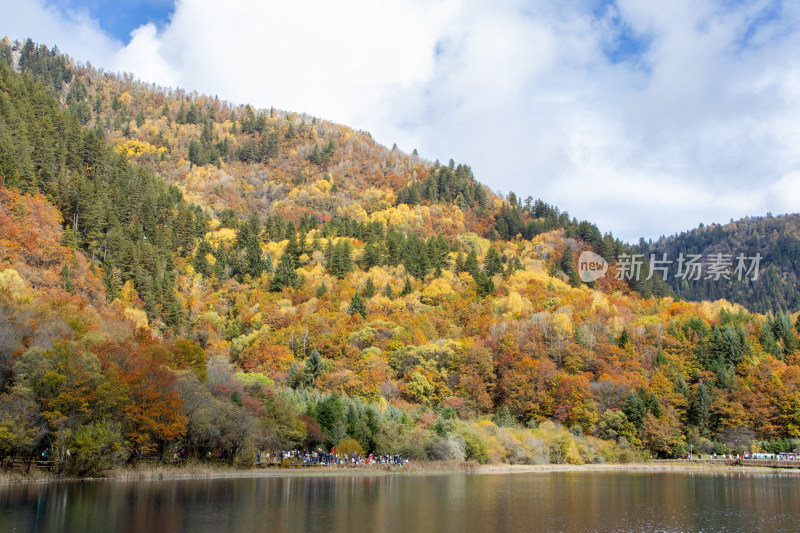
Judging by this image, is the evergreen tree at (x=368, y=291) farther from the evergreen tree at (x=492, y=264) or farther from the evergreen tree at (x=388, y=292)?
the evergreen tree at (x=492, y=264)

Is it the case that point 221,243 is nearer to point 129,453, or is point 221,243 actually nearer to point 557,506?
point 129,453

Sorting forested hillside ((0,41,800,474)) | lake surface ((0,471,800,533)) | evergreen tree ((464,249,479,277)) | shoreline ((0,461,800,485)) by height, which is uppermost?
evergreen tree ((464,249,479,277))

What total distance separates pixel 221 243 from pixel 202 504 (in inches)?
4338

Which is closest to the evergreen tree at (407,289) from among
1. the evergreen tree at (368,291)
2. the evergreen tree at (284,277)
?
the evergreen tree at (368,291)

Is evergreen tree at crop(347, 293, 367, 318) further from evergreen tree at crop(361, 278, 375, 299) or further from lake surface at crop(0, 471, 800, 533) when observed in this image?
lake surface at crop(0, 471, 800, 533)

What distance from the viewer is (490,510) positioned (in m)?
37.4

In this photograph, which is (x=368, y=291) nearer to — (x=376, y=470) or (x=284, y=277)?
(x=284, y=277)

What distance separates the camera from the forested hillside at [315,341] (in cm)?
5516

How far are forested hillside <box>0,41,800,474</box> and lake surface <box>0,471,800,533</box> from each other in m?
8.74

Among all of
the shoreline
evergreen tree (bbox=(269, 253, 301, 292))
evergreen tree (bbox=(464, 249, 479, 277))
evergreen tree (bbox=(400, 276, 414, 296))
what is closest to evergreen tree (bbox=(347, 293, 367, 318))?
evergreen tree (bbox=(400, 276, 414, 296))

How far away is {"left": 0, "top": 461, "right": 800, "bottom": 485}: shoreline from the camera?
49603mm

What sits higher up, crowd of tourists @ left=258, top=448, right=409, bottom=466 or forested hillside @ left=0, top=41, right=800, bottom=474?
forested hillside @ left=0, top=41, right=800, bottom=474

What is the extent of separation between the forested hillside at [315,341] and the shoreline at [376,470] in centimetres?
183

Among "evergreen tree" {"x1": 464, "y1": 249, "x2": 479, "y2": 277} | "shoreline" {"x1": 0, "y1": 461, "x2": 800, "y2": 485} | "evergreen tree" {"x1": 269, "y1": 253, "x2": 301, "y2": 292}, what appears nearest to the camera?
"shoreline" {"x1": 0, "y1": 461, "x2": 800, "y2": 485}
